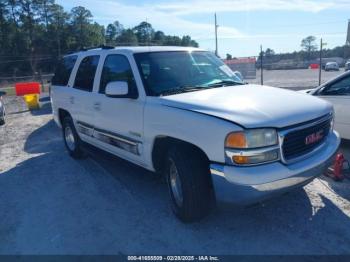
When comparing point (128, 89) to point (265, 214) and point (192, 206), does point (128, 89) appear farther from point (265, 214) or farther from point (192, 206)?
point (265, 214)

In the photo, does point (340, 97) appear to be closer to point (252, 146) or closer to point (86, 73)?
point (252, 146)

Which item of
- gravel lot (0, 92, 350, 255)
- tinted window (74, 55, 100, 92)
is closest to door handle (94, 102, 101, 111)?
tinted window (74, 55, 100, 92)

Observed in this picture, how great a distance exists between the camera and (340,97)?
564cm

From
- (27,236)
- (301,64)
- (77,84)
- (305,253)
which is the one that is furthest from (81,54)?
(301,64)

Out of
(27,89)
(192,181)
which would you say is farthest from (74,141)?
(27,89)

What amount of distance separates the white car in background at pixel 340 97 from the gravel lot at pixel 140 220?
57.0 inches

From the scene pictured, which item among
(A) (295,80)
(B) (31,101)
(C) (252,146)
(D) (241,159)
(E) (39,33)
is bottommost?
(A) (295,80)

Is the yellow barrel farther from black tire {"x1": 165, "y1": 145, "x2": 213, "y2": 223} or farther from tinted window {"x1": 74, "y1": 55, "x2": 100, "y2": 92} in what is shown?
black tire {"x1": 165, "y1": 145, "x2": 213, "y2": 223}

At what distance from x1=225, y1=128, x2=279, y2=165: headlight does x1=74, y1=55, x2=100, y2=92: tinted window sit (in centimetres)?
291

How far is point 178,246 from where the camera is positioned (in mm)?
3320

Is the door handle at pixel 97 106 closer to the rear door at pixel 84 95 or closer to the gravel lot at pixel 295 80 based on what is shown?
the rear door at pixel 84 95

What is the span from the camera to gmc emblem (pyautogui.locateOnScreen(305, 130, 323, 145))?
3350mm

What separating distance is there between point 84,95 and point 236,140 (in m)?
3.14

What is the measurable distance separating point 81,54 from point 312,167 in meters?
4.21
